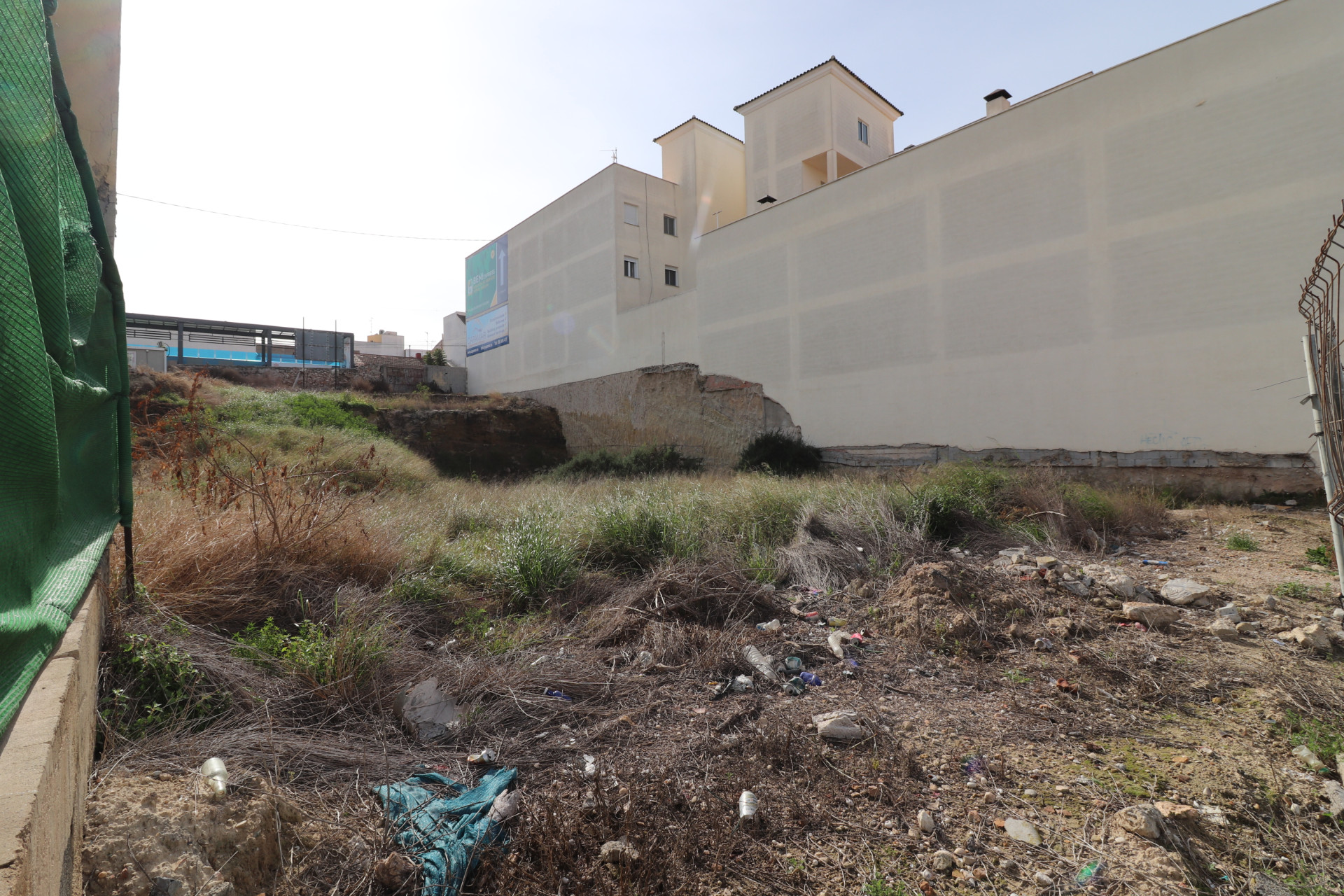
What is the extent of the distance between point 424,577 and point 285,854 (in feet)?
8.69

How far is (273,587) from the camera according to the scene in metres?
3.82

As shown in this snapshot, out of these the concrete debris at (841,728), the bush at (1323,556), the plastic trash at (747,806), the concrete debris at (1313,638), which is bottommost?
the plastic trash at (747,806)

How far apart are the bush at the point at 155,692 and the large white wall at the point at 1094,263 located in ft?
39.5

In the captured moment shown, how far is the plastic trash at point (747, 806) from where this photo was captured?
2268 millimetres

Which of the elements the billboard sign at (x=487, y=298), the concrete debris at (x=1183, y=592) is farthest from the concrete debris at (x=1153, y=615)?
the billboard sign at (x=487, y=298)

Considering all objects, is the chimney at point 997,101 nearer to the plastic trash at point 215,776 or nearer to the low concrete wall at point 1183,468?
the low concrete wall at point 1183,468

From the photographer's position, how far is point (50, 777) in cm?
123

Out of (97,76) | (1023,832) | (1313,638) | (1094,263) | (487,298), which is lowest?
(1023,832)

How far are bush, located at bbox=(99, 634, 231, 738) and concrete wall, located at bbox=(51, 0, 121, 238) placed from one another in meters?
1.93

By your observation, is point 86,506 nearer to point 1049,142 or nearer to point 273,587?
point 273,587

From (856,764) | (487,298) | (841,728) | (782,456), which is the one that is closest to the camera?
(856,764)

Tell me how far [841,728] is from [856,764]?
0.68ft

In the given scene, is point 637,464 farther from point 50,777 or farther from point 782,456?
point 50,777

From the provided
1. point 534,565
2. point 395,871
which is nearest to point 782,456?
point 534,565
